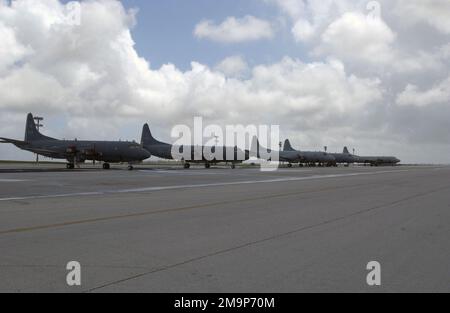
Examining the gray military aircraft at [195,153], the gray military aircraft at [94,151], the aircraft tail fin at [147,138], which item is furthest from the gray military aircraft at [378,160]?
the gray military aircraft at [94,151]

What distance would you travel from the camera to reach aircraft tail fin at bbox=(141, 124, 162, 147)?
79562mm

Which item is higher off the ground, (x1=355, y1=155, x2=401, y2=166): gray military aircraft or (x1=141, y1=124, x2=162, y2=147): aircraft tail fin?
(x1=141, y1=124, x2=162, y2=147): aircraft tail fin

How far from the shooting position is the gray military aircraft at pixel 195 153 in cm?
7200

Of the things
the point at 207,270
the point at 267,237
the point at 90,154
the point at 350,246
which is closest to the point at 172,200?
the point at 267,237

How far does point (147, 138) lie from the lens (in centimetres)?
8006

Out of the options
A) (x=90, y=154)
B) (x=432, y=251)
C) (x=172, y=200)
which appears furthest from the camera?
(x=90, y=154)

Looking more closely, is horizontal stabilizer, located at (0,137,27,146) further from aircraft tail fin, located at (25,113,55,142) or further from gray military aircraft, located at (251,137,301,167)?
gray military aircraft, located at (251,137,301,167)

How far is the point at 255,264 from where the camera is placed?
7195mm

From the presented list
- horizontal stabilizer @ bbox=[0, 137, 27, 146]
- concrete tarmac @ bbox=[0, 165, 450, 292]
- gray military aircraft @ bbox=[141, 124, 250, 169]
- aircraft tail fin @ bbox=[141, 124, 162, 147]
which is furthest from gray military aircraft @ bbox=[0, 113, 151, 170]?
concrete tarmac @ bbox=[0, 165, 450, 292]

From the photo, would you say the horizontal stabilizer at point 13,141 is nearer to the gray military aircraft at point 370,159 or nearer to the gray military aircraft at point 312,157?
the gray military aircraft at point 312,157

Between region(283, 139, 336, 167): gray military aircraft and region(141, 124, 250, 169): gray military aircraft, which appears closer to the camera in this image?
region(141, 124, 250, 169): gray military aircraft

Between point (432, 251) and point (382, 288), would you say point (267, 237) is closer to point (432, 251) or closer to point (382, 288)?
point (432, 251)
